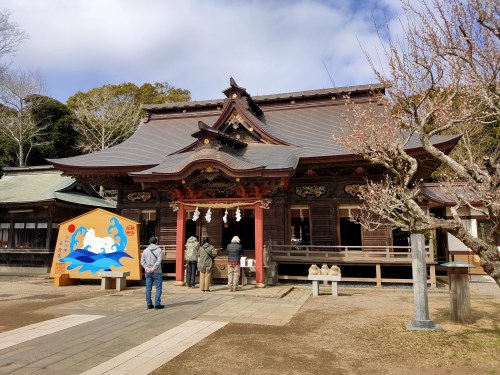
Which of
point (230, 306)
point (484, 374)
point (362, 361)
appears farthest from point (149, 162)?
point (484, 374)

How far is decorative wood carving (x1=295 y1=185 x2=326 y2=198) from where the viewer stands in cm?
1458

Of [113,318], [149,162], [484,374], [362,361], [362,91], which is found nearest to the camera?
[484,374]

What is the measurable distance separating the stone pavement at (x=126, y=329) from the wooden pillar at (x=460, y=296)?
129 inches

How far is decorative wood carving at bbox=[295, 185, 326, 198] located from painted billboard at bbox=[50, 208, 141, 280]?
6.52 metres

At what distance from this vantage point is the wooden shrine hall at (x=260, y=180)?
40.9ft

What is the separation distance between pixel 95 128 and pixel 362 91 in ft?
80.2

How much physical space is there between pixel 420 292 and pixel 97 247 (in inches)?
417

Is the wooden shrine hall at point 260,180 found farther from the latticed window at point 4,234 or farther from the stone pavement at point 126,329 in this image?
the latticed window at point 4,234

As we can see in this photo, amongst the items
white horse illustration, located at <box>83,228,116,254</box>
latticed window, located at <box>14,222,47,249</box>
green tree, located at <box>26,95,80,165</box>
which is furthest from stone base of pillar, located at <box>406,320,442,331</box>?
green tree, located at <box>26,95,80,165</box>

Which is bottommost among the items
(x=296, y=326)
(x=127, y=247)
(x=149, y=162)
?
(x=296, y=326)

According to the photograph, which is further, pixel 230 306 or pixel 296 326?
pixel 230 306

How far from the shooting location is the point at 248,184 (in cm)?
1263

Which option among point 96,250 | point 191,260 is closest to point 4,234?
point 96,250

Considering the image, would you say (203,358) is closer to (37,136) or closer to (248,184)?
(248,184)
